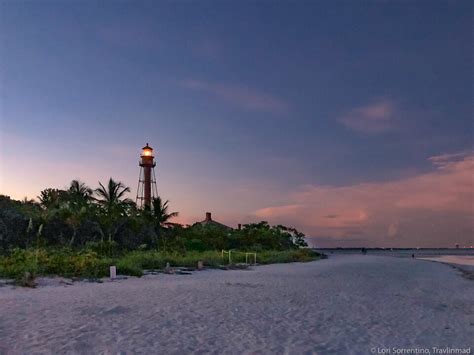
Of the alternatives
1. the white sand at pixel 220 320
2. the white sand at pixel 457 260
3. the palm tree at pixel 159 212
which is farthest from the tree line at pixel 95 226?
the white sand at pixel 457 260

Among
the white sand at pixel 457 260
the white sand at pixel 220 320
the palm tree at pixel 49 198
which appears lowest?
the white sand at pixel 457 260

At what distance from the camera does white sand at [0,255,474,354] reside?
7445mm

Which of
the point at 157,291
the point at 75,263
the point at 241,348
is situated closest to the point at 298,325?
the point at 241,348

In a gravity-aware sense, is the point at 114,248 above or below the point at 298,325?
above

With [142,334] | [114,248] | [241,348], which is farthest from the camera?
[114,248]

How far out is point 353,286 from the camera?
17.5m

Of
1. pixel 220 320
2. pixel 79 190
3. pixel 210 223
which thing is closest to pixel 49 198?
pixel 79 190

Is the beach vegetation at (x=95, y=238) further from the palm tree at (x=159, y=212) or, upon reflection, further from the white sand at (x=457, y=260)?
the white sand at (x=457, y=260)

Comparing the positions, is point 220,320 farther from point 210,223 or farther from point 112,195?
point 210,223

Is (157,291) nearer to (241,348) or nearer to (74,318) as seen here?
(74,318)

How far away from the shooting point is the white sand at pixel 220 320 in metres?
7.45

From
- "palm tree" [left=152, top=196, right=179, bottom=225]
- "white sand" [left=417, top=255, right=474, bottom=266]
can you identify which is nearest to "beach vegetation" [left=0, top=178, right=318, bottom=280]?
"palm tree" [left=152, top=196, right=179, bottom=225]

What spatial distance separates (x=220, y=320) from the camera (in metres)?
9.49

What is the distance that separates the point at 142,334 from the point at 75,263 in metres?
10.5
